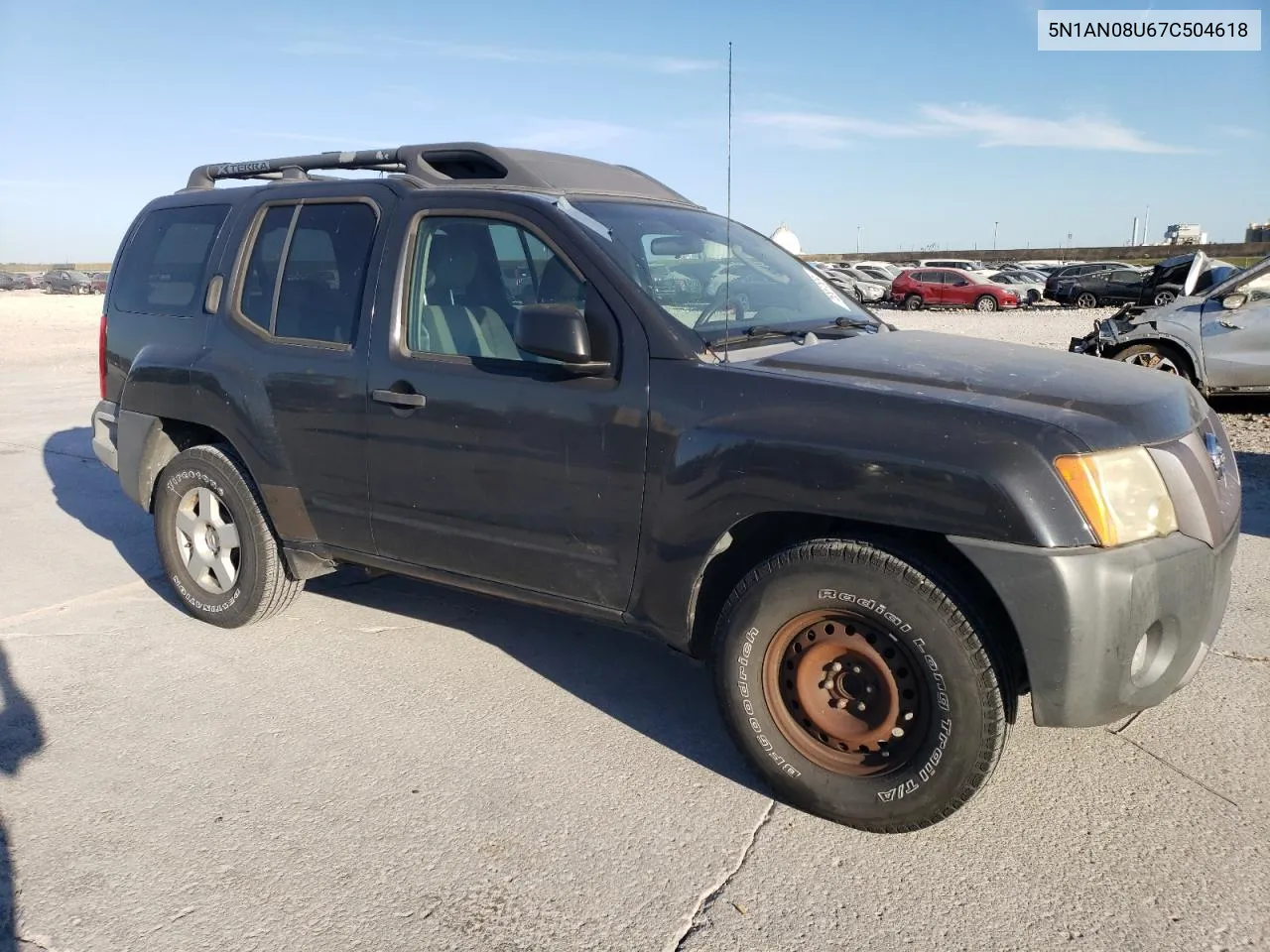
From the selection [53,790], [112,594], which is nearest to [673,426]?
[53,790]

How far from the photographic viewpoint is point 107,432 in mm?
5266

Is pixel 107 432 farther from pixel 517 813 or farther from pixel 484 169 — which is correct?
pixel 517 813

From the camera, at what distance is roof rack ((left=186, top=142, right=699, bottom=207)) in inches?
157

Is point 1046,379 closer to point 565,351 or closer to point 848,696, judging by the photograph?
point 848,696

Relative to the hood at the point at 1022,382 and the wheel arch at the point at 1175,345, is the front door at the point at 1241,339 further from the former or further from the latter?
the hood at the point at 1022,382

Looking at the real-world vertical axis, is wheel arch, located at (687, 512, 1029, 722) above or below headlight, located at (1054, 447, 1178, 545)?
below

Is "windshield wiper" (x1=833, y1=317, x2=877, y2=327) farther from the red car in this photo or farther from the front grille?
the red car

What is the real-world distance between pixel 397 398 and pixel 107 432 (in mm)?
2370

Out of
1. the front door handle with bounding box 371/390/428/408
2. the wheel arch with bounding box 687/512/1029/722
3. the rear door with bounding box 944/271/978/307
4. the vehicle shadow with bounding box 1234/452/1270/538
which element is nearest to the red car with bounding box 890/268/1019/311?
the rear door with bounding box 944/271/978/307

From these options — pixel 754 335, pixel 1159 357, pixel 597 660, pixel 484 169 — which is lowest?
pixel 597 660

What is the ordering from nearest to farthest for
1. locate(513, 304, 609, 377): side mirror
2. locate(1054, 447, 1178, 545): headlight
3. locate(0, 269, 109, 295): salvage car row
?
locate(1054, 447, 1178, 545): headlight, locate(513, 304, 609, 377): side mirror, locate(0, 269, 109, 295): salvage car row

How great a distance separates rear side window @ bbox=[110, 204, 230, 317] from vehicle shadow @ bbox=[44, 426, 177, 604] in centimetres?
150

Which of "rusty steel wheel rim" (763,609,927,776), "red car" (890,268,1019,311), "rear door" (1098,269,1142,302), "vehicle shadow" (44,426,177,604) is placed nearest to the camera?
"rusty steel wheel rim" (763,609,927,776)

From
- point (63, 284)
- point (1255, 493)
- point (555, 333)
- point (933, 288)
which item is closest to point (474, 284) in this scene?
point (555, 333)
